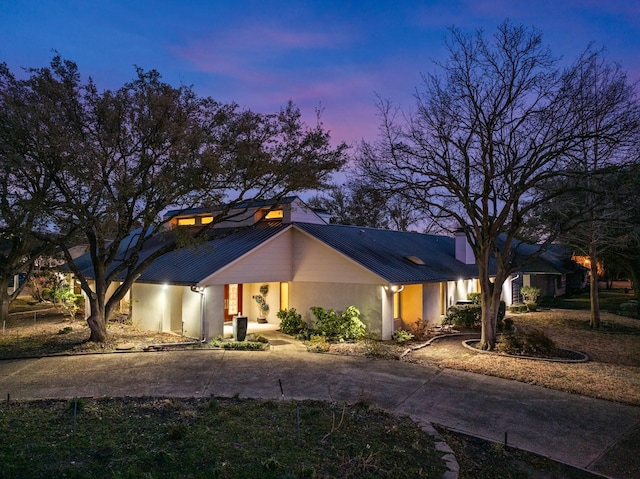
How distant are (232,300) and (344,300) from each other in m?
5.84

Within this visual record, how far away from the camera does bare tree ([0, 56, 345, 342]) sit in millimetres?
11570

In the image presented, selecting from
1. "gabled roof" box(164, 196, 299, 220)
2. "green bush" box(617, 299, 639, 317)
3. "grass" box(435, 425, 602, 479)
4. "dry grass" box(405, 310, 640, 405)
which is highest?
"gabled roof" box(164, 196, 299, 220)

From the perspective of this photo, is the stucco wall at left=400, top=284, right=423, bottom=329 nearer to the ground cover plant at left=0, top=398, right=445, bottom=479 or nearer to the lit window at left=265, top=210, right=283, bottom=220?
the lit window at left=265, top=210, right=283, bottom=220

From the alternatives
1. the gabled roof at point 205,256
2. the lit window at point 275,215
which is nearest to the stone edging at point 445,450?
the gabled roof at point 205,256

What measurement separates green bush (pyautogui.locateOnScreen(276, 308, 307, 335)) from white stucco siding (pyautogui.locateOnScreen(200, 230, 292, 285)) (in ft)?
4.36

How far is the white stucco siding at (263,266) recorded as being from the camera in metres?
14.8

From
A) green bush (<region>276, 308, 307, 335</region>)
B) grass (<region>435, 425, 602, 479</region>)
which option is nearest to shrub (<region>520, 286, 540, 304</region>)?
green bush (<region>276, 308, 307, 335</region>)

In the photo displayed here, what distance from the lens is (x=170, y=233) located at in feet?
73.5

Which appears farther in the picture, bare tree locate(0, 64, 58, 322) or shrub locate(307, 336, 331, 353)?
shrub locate(307, 336, 331, 353)

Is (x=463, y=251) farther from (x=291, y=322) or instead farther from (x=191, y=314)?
(x=191, y=314)

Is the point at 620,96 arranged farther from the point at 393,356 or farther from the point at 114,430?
Answer: the point at 114,430

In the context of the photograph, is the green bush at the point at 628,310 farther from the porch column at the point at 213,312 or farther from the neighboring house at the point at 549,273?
the porch column at the point at 213,312

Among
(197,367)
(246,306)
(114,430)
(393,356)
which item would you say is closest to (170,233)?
(246,306)

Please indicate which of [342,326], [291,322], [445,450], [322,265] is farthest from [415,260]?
[445,450]
